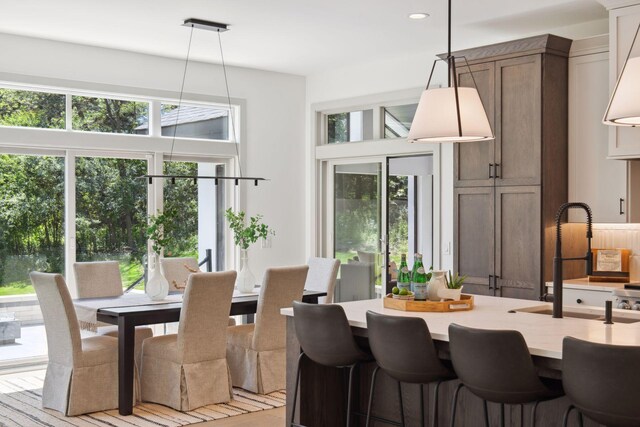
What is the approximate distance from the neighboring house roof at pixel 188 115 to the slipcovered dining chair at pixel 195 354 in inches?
107

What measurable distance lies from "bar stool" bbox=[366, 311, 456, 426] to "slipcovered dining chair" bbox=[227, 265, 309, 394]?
87.4 inches

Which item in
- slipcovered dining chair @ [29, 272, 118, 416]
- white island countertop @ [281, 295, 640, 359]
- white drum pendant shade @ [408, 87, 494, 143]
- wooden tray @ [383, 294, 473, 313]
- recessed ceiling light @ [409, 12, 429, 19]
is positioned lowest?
slipcovered dining chair @ [29, 272, 118, 416]

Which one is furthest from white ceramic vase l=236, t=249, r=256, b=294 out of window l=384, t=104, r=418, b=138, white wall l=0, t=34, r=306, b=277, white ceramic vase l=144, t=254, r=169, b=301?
window l=384, t=104, r=418, b=138

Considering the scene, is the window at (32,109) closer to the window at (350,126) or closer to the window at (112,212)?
the window at (112,212)

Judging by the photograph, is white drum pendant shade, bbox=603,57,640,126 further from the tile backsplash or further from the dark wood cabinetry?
the tile backsplash

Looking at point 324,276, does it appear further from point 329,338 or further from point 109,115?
point 329,338

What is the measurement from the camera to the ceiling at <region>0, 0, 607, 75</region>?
18.5 feet

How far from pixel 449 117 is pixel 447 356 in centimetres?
117

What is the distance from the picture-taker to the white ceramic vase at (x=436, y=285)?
4203mm

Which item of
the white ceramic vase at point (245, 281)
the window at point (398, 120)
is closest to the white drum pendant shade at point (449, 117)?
the white ceramic vase at point (245, 281)

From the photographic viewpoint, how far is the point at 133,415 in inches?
209

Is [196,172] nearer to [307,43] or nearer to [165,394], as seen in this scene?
[307,43]

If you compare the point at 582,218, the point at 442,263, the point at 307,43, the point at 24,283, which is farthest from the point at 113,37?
the point at 582,218

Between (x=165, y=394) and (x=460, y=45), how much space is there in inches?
153
